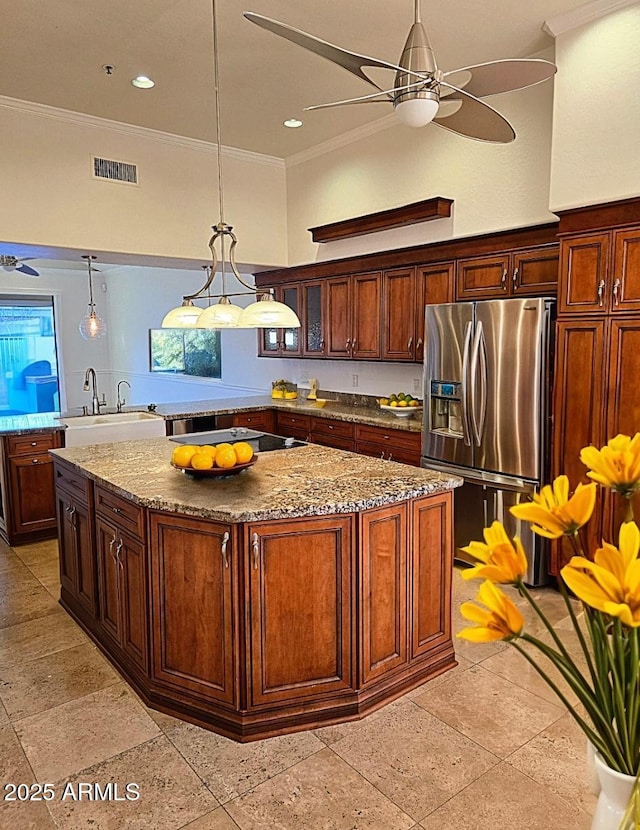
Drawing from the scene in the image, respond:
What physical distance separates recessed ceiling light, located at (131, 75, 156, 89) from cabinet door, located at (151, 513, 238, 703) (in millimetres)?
3039

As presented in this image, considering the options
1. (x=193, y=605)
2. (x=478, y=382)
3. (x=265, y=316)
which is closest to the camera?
(x=193, y=605)

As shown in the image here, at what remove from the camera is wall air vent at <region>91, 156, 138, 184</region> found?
4.75 meters

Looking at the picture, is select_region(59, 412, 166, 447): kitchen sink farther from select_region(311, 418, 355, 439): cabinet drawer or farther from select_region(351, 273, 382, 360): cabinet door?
→ select_region(351, 273, 382, 360): cabinet door

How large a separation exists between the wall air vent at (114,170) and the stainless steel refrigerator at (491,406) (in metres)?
2.72

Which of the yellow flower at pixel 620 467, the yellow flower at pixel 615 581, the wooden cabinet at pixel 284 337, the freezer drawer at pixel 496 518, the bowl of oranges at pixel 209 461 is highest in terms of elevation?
the wooden cabinet at pixel 284 337

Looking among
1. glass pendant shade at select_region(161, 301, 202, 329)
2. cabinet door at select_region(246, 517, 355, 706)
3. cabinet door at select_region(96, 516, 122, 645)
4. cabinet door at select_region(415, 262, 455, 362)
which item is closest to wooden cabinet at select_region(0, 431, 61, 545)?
cabinet door at select_region(96, 516, 122, 645)

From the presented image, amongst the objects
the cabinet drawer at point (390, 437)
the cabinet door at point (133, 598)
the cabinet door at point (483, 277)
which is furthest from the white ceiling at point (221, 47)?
the cabinet door at point (133, 598)

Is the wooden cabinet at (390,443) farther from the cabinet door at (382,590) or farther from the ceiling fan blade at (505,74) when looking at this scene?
the ceiling fan blade at (505,74)

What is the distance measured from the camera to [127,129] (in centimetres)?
484

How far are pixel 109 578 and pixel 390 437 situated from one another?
250cm

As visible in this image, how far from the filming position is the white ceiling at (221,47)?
3.18m

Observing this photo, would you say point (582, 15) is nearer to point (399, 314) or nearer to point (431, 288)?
point (431, 288)

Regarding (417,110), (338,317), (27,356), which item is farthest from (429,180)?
(27,356)

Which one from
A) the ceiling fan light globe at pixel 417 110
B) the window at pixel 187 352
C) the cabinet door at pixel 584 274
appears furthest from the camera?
the window at pixel 187 352
